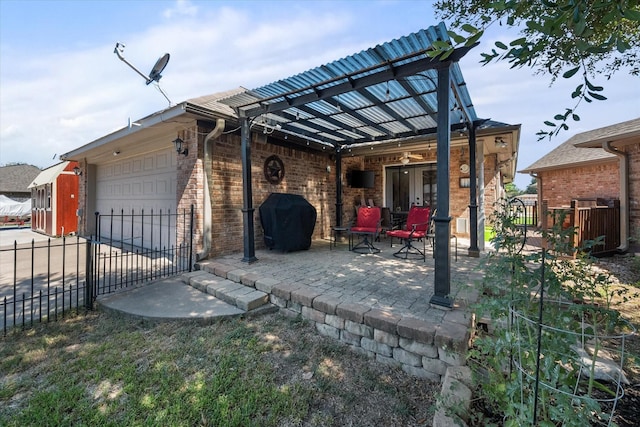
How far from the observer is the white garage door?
6047 millimetres

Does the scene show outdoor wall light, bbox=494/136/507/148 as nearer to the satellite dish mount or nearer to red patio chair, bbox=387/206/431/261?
red patio chair, bbox=387/206/431/261

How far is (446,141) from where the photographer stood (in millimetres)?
2865

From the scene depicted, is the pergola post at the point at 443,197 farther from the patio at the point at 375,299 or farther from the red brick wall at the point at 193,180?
the red brick wall at the point at 193,180

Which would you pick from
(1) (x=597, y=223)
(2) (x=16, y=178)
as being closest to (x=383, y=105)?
(1) (x=597, y=223)

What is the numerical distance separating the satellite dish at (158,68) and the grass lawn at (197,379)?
4.13 m

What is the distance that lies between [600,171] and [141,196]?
48.3 ft

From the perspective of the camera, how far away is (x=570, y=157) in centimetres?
1085

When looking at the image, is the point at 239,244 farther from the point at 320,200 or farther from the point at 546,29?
the point at 546,29

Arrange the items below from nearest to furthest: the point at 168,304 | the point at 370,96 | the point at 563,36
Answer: the point at 563,36 < the point at 168,304 < the point at 370,96

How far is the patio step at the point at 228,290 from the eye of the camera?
3355mm

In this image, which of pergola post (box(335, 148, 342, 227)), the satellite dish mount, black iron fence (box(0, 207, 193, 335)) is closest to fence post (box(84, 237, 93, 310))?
black iron fence (box(0, 207, 193, 335))

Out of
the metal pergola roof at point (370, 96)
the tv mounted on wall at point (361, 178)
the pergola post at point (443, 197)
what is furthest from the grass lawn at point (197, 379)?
the tv mounted on wall at point (361, 178)

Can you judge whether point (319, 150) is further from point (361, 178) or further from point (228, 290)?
point (228, 290)

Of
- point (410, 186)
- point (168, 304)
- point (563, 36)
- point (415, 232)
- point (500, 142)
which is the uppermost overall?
point (500, 142)
